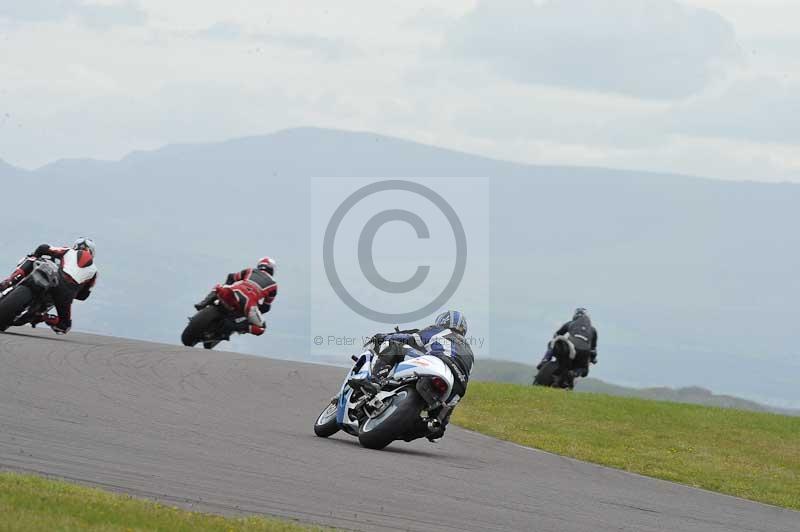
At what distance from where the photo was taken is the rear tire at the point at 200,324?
25.6 meters

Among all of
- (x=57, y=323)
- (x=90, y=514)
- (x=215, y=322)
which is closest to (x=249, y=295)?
(x=215, y=322)

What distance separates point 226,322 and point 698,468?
10921mm

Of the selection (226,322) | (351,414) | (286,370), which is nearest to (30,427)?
(351,414)

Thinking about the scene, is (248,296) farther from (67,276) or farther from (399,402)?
(399,402)

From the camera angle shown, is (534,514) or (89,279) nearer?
(534,514)

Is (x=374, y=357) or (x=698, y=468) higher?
(x=374, y=357)

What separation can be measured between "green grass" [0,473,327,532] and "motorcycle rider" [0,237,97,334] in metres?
12.6

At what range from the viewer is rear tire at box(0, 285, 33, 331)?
2066cm

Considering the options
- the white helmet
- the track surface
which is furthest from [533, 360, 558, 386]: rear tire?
the white helmet

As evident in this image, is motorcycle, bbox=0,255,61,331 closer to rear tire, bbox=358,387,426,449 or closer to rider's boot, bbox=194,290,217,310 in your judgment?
rider's boot, bbox=194,290,217,310

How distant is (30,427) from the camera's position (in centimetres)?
1169

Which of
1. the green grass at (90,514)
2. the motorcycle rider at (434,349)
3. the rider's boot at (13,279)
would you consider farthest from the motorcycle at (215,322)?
the green grass at (90,514)

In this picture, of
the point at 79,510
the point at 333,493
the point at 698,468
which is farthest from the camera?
the point at 698,468

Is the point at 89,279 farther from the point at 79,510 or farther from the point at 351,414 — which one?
the point at 79,510
